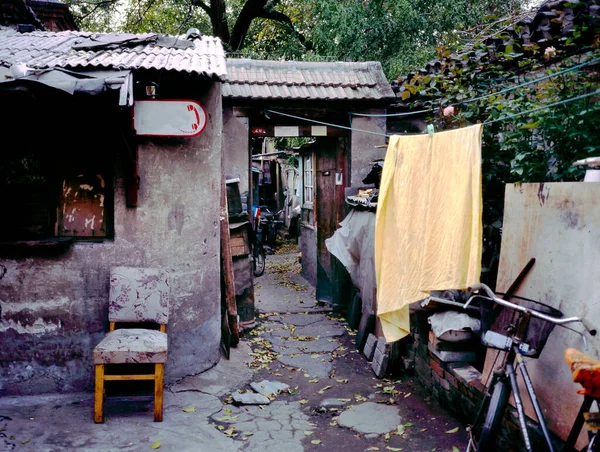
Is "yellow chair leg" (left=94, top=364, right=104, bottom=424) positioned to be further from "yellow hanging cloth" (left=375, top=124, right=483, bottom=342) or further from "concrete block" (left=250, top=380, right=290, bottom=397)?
"yellow hanging cloth" (left=375, top=124, right=483, bottom=342)

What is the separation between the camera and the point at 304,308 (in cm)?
1041

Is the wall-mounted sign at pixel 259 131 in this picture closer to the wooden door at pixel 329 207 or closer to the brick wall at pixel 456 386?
the wooden door at pixel 329 207

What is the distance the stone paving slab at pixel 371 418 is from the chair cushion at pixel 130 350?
2047 mm

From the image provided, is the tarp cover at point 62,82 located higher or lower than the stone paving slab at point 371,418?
higher

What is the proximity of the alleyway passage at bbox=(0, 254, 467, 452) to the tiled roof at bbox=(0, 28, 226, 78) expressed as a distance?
357 centimetres

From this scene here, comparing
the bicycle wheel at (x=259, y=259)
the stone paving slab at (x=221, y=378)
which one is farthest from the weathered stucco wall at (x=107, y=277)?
the bicycle wheel at (x=259, y=259)

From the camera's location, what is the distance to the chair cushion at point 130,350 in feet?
16.8

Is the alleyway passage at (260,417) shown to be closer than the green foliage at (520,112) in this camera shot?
No

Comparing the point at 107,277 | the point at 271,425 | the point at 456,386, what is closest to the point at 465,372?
the point at 456,386

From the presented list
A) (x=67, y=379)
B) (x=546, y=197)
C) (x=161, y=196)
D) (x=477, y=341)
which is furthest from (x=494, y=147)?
(x=67, y=379)

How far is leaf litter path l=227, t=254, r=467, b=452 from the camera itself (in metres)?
5.09

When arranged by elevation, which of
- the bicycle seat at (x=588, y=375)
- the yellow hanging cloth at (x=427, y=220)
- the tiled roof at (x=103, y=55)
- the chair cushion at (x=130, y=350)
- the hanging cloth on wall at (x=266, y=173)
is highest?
the tiled roof at (x=103, y=55)

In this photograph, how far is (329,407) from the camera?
5969 mm

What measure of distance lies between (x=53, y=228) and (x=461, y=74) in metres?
5.08
